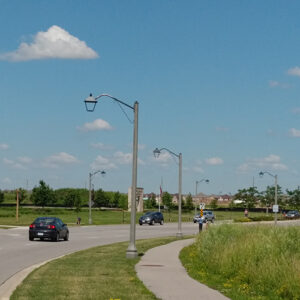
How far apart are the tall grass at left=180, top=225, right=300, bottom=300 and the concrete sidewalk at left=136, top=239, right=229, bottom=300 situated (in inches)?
15.2

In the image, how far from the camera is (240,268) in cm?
1752

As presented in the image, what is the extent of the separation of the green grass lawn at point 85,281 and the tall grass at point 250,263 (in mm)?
1902

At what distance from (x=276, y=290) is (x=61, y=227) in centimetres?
2456

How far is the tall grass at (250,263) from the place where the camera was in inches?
555

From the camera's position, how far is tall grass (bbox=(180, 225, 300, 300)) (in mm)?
14109

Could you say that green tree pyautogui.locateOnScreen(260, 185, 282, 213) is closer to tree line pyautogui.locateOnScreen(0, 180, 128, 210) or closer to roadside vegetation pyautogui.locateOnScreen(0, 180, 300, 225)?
roadside vegetation pyautogui.locateOnScreen(0, 180, 300, 225)

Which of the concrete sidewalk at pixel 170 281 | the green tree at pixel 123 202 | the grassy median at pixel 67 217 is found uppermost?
the green tree at pixel 123 202

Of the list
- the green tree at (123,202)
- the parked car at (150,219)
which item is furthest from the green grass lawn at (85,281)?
the green tree at (123,202)

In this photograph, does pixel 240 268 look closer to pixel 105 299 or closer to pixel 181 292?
pixel 181 292

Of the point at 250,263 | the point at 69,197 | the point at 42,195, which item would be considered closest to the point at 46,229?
the point at 250,263

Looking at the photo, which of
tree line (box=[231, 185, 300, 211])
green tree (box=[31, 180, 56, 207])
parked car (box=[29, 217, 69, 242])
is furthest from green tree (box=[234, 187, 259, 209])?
parked car (box=[29, 217, 69, 242])

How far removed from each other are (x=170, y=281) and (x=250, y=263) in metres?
2.36

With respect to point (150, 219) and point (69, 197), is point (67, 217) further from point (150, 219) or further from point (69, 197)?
point (69, 197)

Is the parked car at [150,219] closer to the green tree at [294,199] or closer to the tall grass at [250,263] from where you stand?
the tall grass at [250,263]
